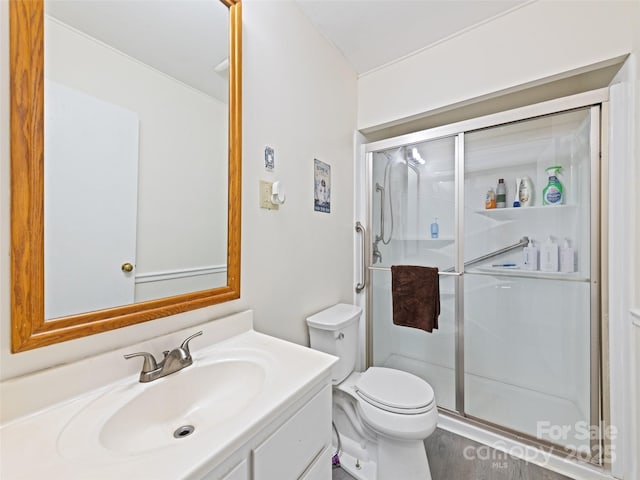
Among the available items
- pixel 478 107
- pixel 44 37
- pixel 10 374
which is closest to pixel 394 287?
pixel 478 107

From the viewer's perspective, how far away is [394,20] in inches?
58.5

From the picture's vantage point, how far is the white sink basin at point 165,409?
0.54 metres

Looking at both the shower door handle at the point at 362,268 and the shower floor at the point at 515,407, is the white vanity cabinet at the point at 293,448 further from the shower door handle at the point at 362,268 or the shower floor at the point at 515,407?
the shower floor at the point at 515,407

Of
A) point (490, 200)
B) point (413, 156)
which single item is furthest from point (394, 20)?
point (490, 200)

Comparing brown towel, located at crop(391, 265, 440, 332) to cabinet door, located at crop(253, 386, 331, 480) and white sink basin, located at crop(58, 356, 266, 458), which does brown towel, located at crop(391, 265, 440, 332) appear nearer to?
cabinet door, located at crop(253, 386, 331, 480)

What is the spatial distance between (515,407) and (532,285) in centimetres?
81

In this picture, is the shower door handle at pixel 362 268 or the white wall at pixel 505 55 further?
the shower door handle at pixel 362 268

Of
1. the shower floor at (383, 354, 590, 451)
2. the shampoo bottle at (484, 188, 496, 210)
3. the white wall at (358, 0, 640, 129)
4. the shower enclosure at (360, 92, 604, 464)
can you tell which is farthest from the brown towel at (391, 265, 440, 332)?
the white wall at (358, 0, 640, 129)

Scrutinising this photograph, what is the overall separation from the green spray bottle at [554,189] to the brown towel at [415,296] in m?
0.80

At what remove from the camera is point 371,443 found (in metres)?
1.35

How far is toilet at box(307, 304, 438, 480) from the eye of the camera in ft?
3.85

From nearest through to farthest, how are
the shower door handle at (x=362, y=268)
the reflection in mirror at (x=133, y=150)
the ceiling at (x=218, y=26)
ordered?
1. the reflection in mirror at (x=133, y=150)
2. the ceiling at (x=218, y=26)
3. the shower door handle at (x=362, y=268)

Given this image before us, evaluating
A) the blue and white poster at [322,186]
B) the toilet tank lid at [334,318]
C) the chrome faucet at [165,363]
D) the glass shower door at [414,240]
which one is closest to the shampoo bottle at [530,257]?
the glass shower door at [414,240]

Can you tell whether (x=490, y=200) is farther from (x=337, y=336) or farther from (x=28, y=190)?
(x=28, y=190)
